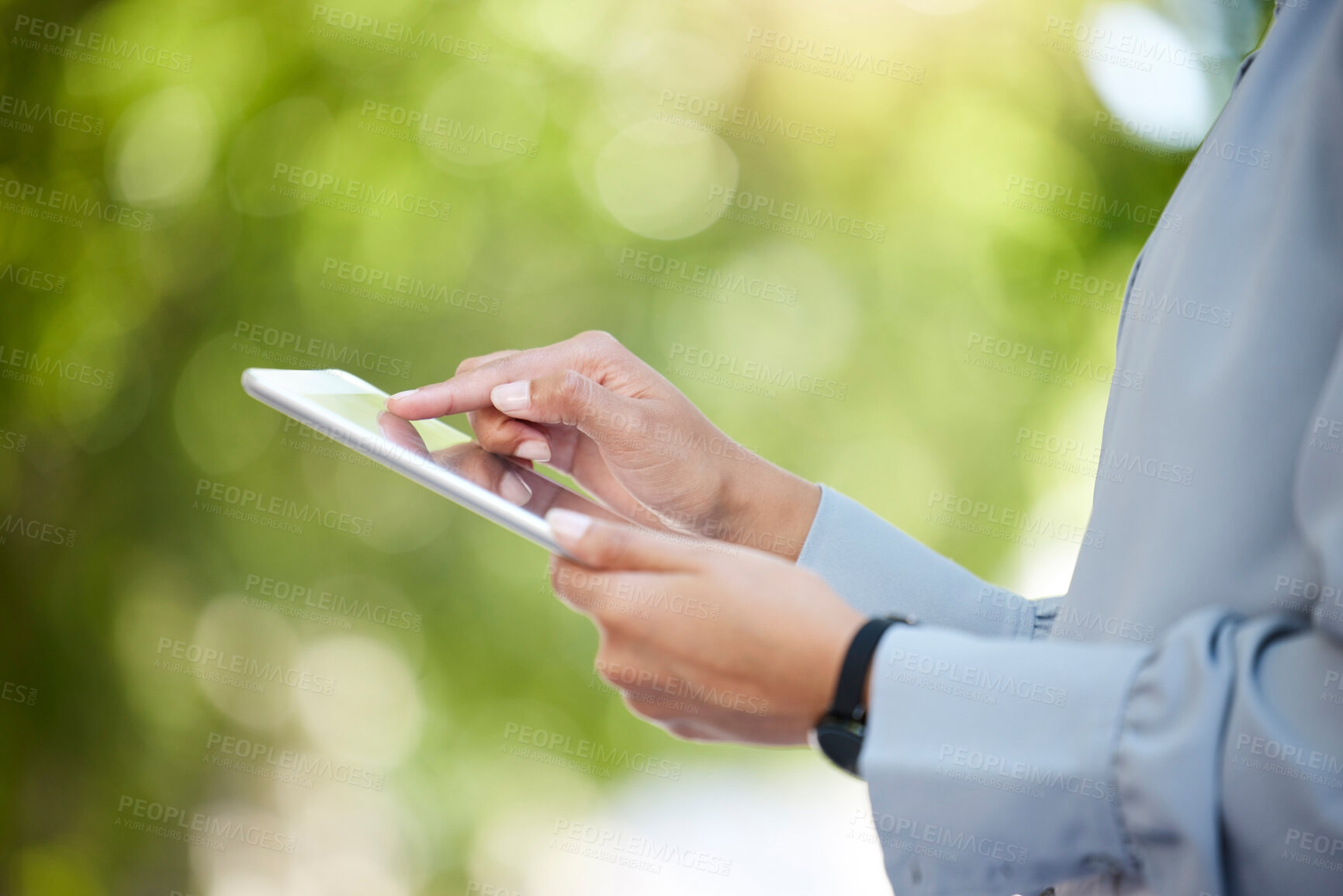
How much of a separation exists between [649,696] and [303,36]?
6.57 feet

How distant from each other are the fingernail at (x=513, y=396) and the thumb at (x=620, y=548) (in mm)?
351

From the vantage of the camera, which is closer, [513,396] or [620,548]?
[620,548]

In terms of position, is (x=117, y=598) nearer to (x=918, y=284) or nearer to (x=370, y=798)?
(x=370, y=798)

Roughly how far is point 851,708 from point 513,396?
1.86 ft

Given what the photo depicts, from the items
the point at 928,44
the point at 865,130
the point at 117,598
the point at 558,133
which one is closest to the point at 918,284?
the point at 865,130

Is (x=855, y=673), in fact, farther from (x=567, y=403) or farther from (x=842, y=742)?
(x=567, y=403)

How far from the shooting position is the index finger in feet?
3.23

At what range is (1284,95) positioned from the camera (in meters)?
0.59

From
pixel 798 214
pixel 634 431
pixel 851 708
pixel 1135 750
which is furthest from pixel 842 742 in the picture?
pixel 798 214

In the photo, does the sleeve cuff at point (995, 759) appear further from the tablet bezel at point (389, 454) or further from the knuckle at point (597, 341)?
the knuckle at point (597, 341)

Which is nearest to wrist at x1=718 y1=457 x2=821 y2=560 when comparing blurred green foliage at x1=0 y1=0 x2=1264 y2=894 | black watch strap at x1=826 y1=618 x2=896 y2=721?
black watch strap at x1=826 y1=618 x2=896 y2=721

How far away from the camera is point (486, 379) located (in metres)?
1.02

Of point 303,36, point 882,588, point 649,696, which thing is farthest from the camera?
point 303,36

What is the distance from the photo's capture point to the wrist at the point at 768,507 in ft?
3.30
